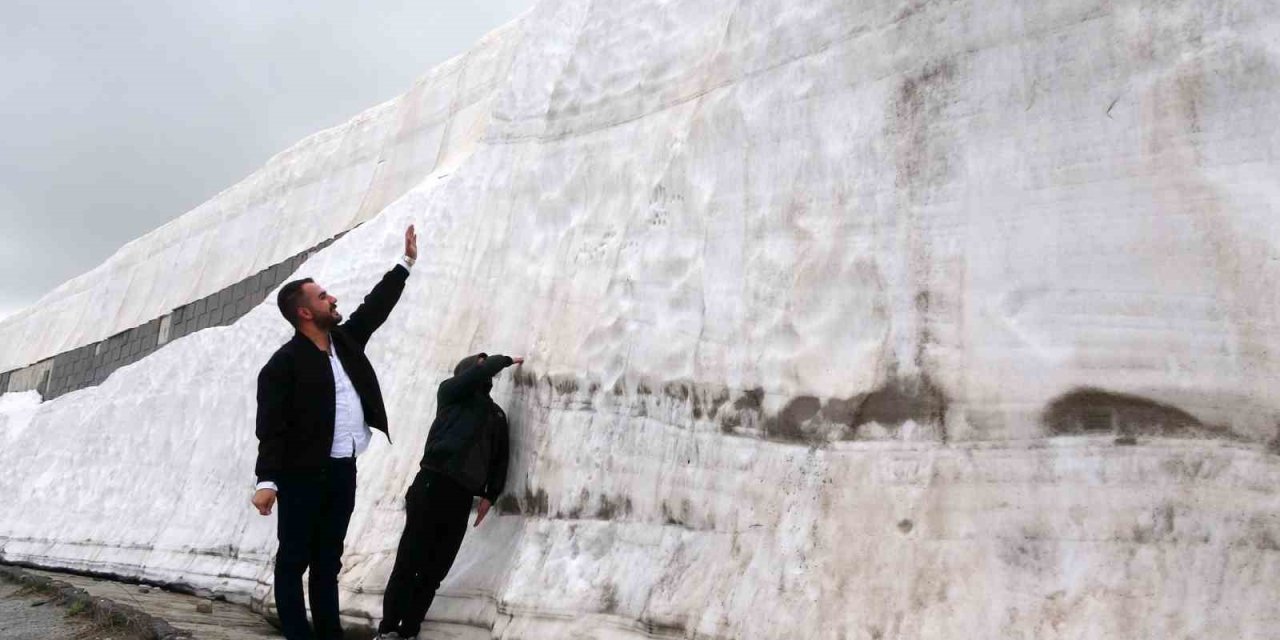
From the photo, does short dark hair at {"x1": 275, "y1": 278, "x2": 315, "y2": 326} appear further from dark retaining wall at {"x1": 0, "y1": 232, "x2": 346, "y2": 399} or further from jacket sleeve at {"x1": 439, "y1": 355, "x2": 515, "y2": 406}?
dark retaining wall at {"x1": 0, "y1": 232, "x2": 346, "y2": 399}

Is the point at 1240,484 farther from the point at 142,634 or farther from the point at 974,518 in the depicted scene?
the point at 142,634

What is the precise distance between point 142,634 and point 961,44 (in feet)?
13.1

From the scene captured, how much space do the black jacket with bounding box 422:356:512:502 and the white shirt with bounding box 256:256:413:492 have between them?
375 mm

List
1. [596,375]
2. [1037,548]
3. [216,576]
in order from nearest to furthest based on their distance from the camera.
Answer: [1037,548], [596,375], [216,576]

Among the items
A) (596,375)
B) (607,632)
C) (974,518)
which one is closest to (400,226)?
(596,375)

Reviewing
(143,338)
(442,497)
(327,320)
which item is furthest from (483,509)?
(143,338)

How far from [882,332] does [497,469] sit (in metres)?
1.95

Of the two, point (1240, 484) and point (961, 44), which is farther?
point (961, 44)

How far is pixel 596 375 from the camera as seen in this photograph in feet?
14.6

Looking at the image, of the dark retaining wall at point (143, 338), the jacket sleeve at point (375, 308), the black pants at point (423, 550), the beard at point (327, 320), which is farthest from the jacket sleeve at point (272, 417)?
the dark retaining wall at point (143, 338)

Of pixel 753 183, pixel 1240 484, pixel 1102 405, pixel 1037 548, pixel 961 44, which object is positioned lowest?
pixel 1037 548

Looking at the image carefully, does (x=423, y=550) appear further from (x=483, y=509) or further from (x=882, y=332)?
(x=882, y=332)

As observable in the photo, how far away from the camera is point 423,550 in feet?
14.0

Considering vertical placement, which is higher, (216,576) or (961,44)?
(961,44)
